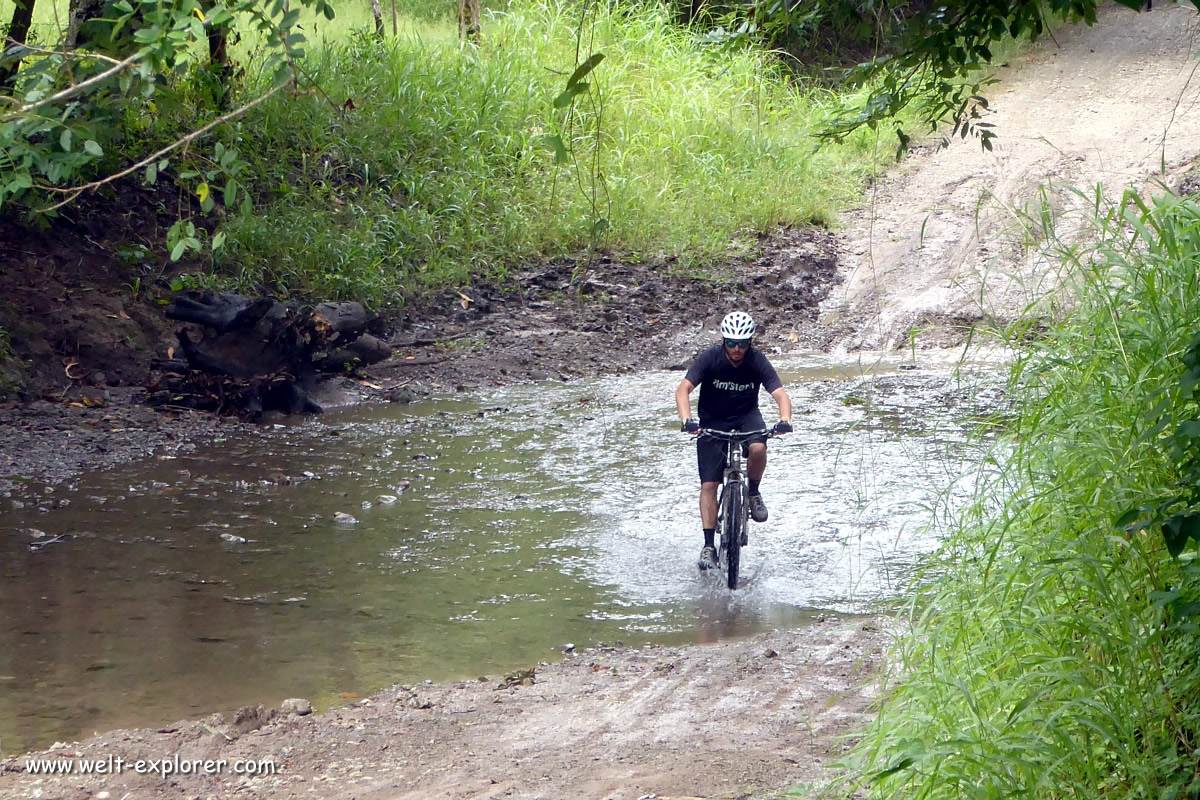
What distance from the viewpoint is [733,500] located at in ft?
23.6

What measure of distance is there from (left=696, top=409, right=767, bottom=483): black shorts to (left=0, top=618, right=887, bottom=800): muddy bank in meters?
1.72

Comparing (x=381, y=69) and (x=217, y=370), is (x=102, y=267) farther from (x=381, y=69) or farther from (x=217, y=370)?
(x=381, y=69)

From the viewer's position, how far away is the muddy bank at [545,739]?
4281mm

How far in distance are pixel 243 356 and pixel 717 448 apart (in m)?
6.02

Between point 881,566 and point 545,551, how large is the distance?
224 centimetres

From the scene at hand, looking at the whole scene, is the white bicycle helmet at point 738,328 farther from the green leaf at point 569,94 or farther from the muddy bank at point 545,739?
the green leaf at point 569,94

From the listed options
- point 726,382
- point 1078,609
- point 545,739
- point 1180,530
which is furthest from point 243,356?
point 1180,530

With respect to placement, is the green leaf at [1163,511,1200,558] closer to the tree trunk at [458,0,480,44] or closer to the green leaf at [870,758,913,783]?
the green leaf at [870,758,913,783]

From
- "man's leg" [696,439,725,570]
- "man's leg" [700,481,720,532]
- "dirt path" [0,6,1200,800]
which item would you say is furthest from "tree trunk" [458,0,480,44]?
"dirt path" [0,6,1200,800]

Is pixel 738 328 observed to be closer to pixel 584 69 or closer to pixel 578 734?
pixel 578 734

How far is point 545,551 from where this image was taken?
7809 mm

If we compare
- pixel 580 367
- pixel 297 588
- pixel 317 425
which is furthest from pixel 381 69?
pixel 297 588

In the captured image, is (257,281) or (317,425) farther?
(257,281)

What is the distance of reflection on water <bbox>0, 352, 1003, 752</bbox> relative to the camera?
593cm
